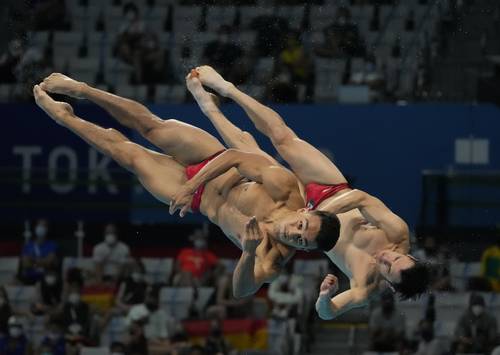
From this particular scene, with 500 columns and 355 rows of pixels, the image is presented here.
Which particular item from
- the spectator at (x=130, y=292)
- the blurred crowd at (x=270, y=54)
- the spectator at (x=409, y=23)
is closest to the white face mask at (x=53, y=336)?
the spectator at (x=130, y=292)

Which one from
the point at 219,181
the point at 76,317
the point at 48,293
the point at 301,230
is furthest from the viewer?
the point at 48,293

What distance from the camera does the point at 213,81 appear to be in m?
14.5

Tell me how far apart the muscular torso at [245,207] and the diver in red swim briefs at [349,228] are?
1.15 ft

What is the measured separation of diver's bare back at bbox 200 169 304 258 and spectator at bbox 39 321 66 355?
5893mm

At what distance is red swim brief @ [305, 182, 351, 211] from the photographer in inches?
Answer: 545

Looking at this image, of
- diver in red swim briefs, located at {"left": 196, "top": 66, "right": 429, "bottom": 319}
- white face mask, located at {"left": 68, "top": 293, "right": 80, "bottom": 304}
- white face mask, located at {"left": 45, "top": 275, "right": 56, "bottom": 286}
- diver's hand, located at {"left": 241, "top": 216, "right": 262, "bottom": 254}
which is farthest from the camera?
white face mask, located at {"left": 45, "top": 275, "right": 56, "bottom": 286}

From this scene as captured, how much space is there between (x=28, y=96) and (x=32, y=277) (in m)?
2.59

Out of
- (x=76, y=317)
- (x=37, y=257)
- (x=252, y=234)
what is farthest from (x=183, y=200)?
(x=37, y=257)

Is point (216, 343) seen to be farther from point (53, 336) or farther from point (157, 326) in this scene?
point (53, 336)

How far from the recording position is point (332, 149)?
71.2ft

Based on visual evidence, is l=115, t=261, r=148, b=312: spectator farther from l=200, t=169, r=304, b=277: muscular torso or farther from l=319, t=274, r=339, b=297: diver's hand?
l=319, t=274, r=339, b=297: diver's hand

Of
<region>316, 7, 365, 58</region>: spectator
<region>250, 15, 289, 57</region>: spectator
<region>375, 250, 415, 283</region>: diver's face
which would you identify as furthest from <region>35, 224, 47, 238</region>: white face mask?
<region>375, 250, 415, 283</region>: diver's face

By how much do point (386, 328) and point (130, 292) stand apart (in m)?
3.29

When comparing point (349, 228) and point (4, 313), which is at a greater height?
point (349, 228)
